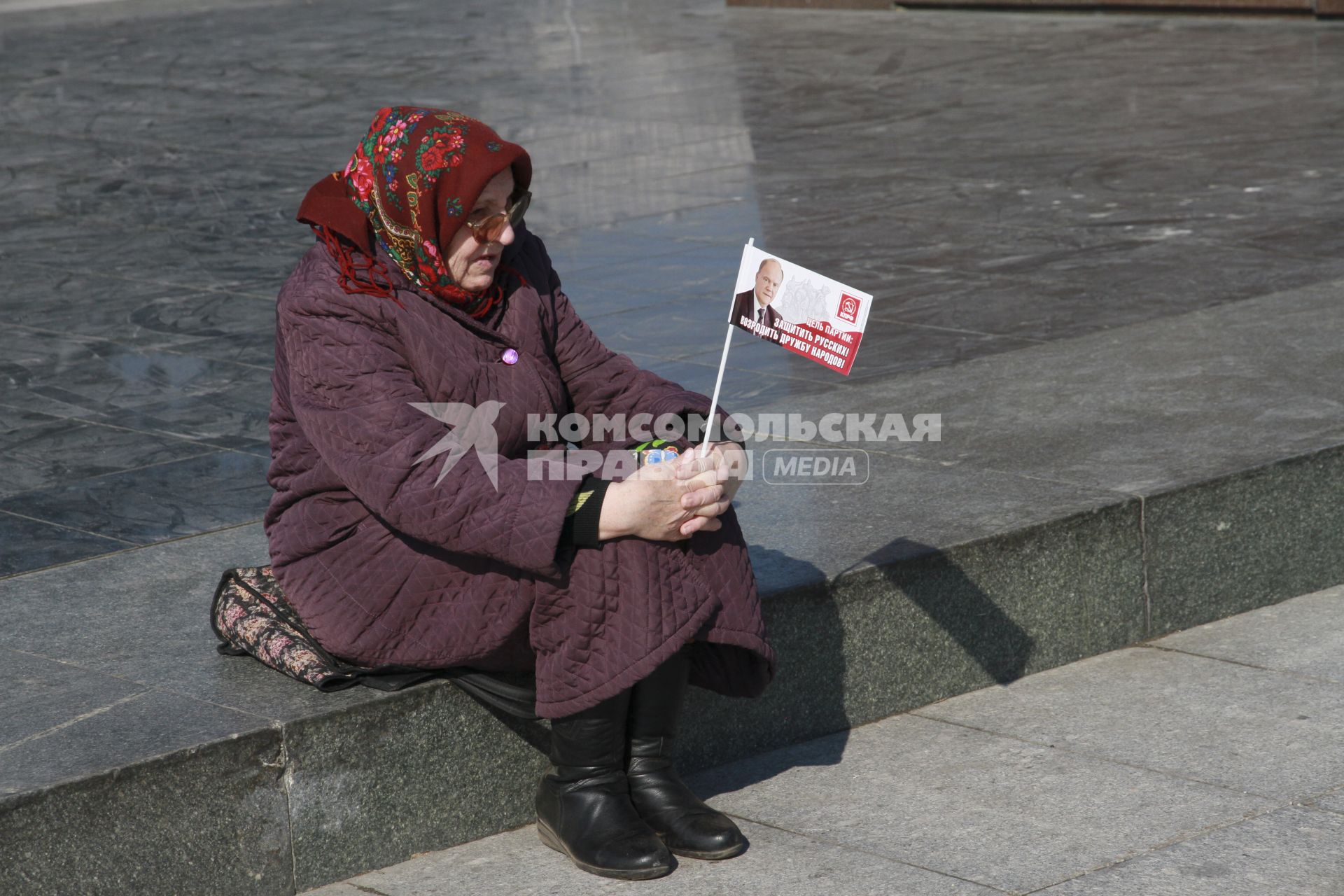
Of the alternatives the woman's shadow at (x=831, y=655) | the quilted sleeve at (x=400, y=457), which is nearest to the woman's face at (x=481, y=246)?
the quilted sleeve at (x=400, y=457)

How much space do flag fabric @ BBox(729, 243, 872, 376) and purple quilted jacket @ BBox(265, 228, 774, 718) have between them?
0.36m

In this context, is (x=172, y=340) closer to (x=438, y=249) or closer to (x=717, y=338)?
(x=717, y=338)

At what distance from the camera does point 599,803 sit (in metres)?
3.29

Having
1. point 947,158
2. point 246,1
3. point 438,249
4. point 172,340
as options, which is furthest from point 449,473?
point 246,1

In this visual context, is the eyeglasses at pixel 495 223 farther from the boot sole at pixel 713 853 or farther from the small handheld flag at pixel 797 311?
the boot sole at pixel 713 853

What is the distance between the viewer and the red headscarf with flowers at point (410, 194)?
314 cm

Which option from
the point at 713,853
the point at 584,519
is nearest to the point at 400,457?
the point at 584,519

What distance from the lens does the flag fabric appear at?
3180mm

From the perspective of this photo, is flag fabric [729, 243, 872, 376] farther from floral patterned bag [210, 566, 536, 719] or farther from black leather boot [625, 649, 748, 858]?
floral patterned bag [210, 566, 536, 719]

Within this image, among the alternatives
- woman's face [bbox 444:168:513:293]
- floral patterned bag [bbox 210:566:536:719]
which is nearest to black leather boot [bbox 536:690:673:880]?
floral patterned bag [bbox 210:566:536:719]

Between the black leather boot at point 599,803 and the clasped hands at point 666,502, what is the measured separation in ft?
1.09

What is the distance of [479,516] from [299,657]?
52 centimetres

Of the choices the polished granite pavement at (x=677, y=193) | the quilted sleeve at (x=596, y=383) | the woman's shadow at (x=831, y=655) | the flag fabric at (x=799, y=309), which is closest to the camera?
the flag fabric at (x=799, y=309)

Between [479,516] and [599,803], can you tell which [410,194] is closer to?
Answer: [479,516]
